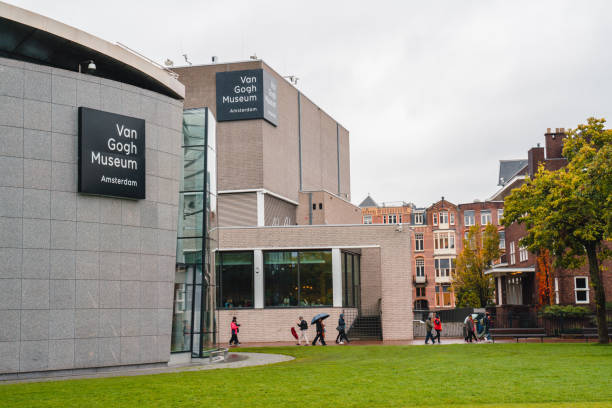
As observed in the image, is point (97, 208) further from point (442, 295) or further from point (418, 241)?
point (418, 241)

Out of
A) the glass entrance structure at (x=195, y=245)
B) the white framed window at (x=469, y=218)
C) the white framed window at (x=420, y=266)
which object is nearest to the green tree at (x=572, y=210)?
the glass entrance structure at (x=195, y=245)

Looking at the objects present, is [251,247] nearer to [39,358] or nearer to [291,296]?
[291,296]

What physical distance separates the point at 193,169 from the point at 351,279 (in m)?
19.6

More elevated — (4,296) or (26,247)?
(26,247)

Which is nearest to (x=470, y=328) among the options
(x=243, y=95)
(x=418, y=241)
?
(x=243, y=95)

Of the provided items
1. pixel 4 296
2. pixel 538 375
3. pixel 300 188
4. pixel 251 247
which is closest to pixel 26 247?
pixel 4 296

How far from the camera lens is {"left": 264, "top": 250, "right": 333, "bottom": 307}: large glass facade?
40.3 meters

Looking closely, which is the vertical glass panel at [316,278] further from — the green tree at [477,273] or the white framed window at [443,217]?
the white framed window at [443,217]

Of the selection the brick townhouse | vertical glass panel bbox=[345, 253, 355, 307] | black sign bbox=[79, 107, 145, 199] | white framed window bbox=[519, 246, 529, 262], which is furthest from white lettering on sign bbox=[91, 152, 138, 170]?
white framed window bbox=[519, 246, 529, 262]

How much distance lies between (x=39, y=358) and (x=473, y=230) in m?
57.3

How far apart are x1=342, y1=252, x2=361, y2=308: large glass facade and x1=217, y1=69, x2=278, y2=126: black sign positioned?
36.5 ft

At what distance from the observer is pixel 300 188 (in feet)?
178

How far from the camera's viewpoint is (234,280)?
41.1m

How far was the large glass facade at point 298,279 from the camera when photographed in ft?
132
